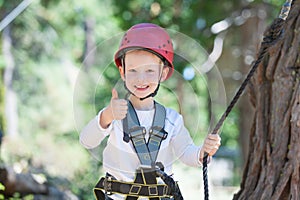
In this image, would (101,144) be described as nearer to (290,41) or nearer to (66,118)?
(290,41)

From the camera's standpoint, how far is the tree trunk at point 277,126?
3.56 m

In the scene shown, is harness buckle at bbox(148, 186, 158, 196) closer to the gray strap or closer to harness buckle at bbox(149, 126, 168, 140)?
the gray strap

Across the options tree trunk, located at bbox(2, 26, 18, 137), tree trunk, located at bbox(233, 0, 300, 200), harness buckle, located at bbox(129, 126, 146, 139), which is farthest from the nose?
tree trunk, located at bbox(2, 26, 18, 137)

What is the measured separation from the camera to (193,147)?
10.3 ft

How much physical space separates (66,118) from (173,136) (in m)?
23.7

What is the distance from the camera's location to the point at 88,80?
3307mm

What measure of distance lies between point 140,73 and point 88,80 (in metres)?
0.43

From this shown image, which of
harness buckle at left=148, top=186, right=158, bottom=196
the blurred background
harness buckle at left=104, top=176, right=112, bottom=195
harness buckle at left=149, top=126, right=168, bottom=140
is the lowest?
harness buckle at left=148, top=186, right=158, bottom=196

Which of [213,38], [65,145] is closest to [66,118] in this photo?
[65,145]

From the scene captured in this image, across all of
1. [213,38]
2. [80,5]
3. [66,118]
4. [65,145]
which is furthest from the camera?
[66,118]

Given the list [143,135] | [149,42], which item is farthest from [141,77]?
[143,135]

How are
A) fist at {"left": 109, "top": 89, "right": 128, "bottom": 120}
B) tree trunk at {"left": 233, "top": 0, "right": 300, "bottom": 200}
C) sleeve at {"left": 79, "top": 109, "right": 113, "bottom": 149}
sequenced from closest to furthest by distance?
fist at {"left": 109, "top": 89, "right": 128, "bottom": 120}
sleeve at {"left": 79, "top": 109, "right": 113, "bottom": 149}
tree trunk at {"left": 233, "top": 0, "right": 300, "bottom": 200}

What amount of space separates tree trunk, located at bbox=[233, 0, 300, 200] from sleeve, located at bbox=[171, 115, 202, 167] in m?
0.68

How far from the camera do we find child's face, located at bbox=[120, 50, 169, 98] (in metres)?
2.98
